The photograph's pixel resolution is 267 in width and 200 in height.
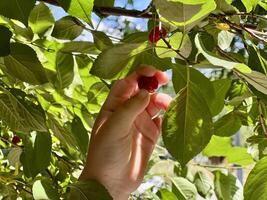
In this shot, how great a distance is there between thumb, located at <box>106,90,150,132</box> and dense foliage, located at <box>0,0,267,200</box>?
0.12 ft

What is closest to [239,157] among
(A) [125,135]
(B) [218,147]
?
(B) [218,147]

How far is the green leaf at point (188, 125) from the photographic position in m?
0.50

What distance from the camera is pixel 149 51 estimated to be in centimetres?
51

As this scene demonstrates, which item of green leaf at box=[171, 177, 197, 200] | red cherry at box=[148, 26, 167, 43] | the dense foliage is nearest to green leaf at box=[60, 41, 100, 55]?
the dense foliage

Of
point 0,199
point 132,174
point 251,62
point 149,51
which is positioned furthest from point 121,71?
point 0,199

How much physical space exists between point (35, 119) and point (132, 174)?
0.55 feet

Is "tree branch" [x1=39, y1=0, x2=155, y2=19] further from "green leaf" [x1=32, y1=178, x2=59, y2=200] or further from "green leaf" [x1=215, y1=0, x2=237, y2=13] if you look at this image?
"green leaf" [x1=32, y1=178, x2=59, y2=200]

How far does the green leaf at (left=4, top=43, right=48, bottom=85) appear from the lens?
0.63 m

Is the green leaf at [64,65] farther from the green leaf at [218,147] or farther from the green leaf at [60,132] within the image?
the green leaf at [218,147]

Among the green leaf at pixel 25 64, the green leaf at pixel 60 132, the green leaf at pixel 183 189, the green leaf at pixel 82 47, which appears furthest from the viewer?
the green leaf at pixel 183 189

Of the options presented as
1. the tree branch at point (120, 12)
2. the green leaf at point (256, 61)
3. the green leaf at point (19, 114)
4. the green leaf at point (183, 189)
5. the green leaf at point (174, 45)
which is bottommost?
the green leaf at point (183, 189)

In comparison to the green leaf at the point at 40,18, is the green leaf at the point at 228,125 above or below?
below

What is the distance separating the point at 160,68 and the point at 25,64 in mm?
189

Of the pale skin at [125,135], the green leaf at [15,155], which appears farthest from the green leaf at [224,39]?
the green leaf at [15,155]
